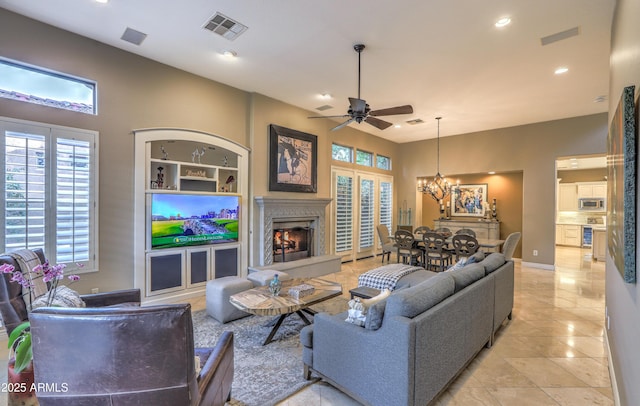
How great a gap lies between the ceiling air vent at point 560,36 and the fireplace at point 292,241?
16.3 feet

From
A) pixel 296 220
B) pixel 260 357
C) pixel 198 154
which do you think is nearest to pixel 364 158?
pixel 296 220

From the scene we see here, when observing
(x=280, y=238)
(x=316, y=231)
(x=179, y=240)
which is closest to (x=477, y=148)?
(x=316, y=231)

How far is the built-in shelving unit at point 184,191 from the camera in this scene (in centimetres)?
424

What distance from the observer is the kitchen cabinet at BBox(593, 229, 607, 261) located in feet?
25.5

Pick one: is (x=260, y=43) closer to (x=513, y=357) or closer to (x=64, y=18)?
(x=64, y=18)

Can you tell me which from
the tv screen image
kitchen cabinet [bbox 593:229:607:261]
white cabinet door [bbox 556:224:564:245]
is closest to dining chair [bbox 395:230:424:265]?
the tv screen image

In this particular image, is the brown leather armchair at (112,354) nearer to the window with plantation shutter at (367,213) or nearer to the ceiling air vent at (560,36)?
the ceiling air vent at (560,36)

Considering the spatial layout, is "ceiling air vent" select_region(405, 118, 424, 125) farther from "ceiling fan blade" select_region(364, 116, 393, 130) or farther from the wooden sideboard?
the wooden sideboard

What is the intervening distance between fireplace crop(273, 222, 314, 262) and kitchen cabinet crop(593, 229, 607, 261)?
25.8 feet

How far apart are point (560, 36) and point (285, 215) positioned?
4943 mm

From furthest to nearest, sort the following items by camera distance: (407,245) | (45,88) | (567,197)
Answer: (567,197) < (407,245) < (45,88)

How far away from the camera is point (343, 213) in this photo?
759 cm

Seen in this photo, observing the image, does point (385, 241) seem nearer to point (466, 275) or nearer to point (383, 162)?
point (383, 162)

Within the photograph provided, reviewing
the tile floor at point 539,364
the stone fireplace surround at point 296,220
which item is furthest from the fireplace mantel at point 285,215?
the tile floor at point 539,364
